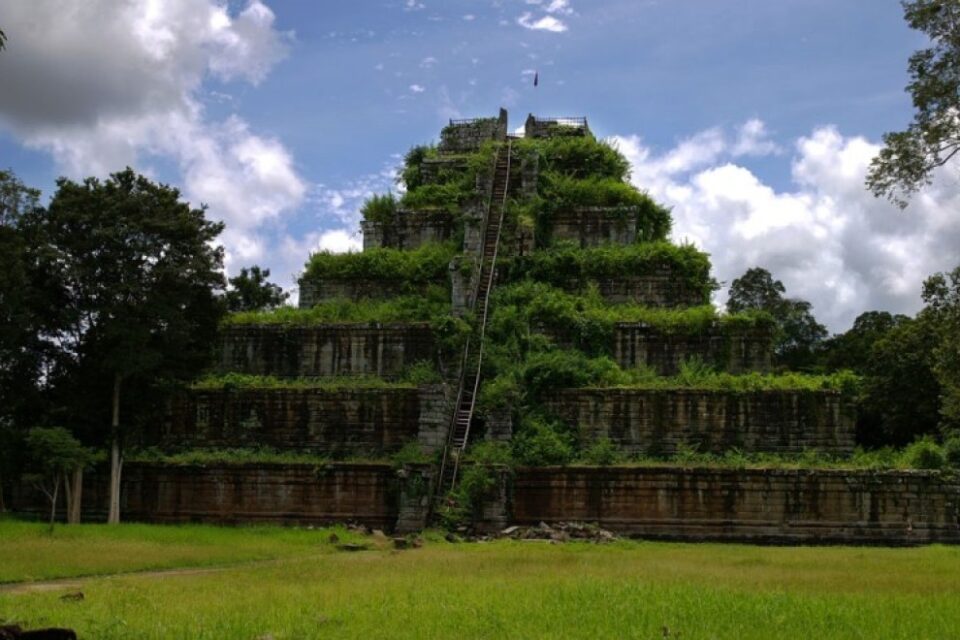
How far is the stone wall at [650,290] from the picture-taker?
30641 mm

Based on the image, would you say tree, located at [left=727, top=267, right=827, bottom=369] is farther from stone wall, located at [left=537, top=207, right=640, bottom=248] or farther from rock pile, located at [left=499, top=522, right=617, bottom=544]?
rock pile, located at [left=499, top=522, right=617, bottom=544]

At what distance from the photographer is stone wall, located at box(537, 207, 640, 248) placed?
32969 mm

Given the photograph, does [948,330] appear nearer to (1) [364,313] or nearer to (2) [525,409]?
(2) [525,409]

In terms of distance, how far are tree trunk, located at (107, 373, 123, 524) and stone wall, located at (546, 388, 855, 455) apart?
1109 centimetres

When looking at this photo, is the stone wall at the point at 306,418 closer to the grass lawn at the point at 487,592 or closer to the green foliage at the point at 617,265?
the grass lawn at the point at 487,592

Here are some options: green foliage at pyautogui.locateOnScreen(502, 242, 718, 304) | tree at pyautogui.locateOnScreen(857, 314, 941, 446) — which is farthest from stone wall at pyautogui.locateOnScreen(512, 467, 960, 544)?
tree at pyautogui.locateOnScreen(857, 314, 941, 446)

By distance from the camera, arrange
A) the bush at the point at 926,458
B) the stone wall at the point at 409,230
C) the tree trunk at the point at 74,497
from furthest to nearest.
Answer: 1. the stone wall at the point at 409,230
2. the bush at the point at 926,458
3. the tree trunk at the point at 74,497

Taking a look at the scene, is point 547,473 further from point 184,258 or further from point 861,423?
point 861,423

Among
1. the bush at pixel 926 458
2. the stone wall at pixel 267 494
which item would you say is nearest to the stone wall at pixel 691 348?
the bush at pixel 926 458

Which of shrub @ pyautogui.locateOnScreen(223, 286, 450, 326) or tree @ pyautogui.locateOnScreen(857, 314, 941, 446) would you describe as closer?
shrub @ pyautogui.locateOnScreen(223, 286, 450, 326)

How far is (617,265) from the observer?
31.0m

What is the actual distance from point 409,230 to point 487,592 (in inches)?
894

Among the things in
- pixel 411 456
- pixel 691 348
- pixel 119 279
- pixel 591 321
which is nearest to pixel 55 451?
pixel 119 279

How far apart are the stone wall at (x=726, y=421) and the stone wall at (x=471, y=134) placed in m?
16.9
